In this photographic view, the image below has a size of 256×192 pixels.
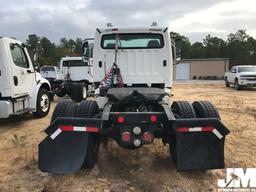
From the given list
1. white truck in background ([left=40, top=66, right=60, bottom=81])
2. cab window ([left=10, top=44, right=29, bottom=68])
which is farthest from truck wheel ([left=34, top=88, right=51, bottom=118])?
white truck in background ([left=40, top=66, right=60, bottom=81])

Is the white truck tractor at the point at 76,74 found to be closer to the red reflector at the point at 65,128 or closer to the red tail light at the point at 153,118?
the red reflector at the point at 65,128

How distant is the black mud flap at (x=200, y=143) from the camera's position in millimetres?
4582

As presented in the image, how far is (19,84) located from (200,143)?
5940 millimetres

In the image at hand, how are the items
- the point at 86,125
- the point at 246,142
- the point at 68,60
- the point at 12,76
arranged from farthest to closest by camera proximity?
the point at 68,60
the point at 12,76
the point at 246,142
the point at 86,125

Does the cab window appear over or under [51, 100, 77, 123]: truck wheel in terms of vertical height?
over

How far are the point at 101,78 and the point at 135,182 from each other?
3285 mm

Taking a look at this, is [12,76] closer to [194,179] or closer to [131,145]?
[131,145]

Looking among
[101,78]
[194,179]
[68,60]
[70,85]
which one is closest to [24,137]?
Answer: [101,78]

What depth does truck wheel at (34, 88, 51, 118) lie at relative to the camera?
10.1m

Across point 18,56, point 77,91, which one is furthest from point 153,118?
point 77,91

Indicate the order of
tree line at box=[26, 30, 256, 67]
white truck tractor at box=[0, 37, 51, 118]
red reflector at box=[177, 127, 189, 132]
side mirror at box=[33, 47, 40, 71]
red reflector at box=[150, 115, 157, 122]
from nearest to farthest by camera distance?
red reflector at box=[177, 127, 189, 132], red reflector at box=[150, 115, 157, 122], white truck tractor at box=[0, 37, 51, 118], side mirror at box=[33, 47, 40, 71], tree line at box=[26, 30, 256, 67]

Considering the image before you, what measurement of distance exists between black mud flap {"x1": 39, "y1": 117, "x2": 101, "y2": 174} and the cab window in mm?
4869

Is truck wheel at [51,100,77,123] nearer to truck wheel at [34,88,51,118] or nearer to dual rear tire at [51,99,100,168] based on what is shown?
dual rear tire at [51,99,100,168]

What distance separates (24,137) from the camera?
784 cm
